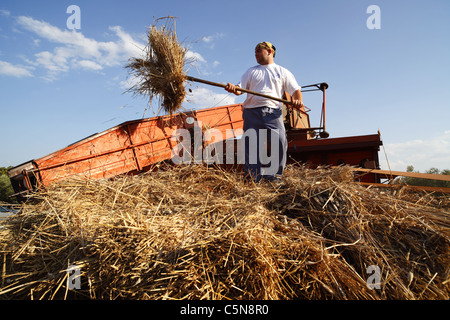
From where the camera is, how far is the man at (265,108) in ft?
10.8

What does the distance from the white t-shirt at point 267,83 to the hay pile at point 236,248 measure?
1.65m

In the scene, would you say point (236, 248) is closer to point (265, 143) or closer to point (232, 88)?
point (265, 143)

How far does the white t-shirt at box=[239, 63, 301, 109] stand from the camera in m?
3.36

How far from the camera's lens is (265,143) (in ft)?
10.8

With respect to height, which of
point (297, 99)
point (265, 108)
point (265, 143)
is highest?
point (297, 99)

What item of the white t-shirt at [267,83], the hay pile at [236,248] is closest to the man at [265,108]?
the white t-shirt at [267,83]

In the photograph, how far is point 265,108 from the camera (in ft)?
10.9

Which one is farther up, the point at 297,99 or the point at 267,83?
the point at 267,83

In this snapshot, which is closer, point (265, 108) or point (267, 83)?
point (265, 108)

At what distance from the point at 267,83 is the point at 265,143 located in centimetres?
87

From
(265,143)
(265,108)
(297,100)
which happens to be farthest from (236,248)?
(297,100)

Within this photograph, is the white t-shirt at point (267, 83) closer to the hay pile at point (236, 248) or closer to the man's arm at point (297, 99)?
the man's arm at point (297, 99)
